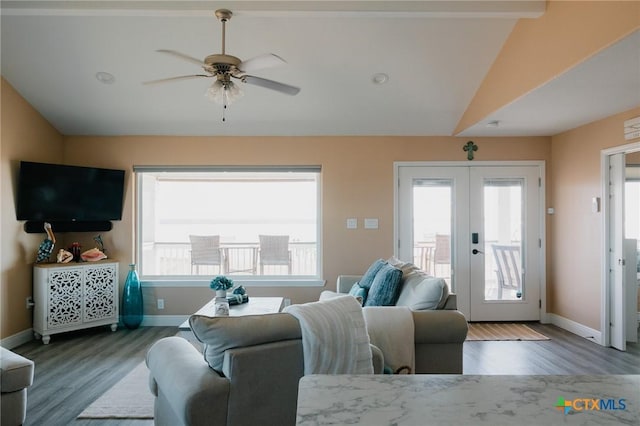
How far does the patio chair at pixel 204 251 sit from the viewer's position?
17.1 ft

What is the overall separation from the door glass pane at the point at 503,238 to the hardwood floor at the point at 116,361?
0.65 m

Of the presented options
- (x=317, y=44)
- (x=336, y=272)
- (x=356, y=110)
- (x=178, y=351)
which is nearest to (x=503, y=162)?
(x=356, y=110)

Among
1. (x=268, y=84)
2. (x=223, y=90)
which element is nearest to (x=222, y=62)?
(x=223, y=90)

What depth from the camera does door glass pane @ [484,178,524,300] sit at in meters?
4.83

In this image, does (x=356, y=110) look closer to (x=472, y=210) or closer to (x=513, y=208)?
(x=472, y=210)

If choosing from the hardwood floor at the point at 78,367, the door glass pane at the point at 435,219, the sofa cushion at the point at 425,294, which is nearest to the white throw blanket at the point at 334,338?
the sofa cushion at the point at 425,294

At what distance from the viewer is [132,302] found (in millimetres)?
4555

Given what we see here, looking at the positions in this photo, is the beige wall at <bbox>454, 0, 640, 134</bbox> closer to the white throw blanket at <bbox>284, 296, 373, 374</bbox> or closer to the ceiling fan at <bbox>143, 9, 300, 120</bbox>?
the ceiling fan at <bbox>143, 9, 300, 120</bbox>

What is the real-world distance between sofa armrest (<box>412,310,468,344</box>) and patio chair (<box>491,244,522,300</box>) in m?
2.53

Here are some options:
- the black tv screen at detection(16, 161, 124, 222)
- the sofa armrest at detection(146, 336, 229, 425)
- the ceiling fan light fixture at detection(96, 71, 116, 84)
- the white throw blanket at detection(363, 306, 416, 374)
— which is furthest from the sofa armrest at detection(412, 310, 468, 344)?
the black tv screen at detection(16, 161, 124, 222)

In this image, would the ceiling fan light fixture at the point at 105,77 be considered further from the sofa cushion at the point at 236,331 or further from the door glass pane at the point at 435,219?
the door glass pane at the point at 435,219

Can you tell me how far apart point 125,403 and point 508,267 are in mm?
4414

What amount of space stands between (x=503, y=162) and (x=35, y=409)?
17.2ft

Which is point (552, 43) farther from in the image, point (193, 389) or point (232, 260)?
point (232, 260)
